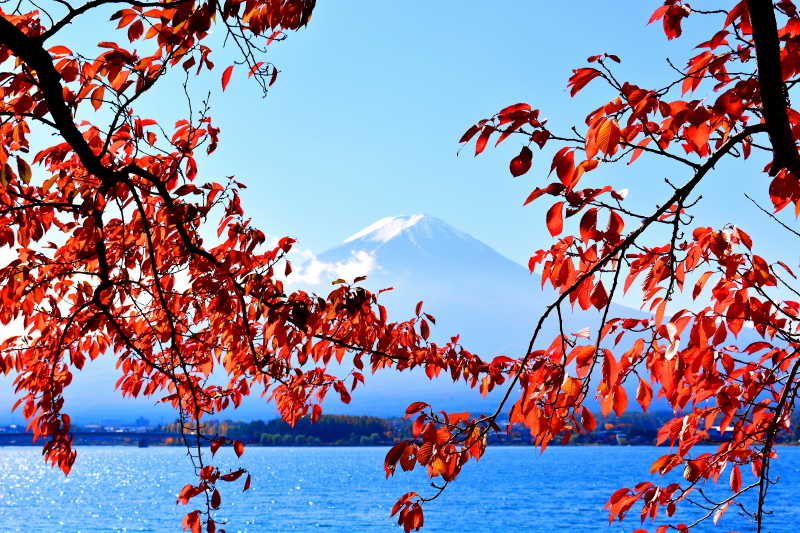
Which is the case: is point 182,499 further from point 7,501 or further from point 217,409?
point 7,501

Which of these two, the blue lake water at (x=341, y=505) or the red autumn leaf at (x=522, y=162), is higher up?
the red autumn leaf at (x=522, y=162)

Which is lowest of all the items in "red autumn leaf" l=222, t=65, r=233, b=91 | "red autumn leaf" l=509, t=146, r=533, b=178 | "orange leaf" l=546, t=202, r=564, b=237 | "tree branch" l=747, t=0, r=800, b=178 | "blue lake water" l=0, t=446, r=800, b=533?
"blue lake water" l=0, t=446, r=800, b=533

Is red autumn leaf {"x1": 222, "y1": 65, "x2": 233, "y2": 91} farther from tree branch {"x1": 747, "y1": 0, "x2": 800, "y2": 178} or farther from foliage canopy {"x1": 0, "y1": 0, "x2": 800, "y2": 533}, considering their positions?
tree branch {"x1": 747, "y1": 0, "x2": 800, "y2": 178}

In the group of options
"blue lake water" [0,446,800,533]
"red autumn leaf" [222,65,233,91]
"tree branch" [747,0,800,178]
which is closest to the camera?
"tree branch" [747,0,800,178]

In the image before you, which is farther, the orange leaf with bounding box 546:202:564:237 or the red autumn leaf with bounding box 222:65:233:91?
the red autumn leaf with bounding box 222:65:233:91

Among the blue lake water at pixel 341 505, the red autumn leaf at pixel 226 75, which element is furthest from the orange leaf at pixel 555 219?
the blue lake water at pixel 341 505

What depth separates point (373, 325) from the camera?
15.2 ft

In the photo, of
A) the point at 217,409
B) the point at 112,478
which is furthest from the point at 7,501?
the point at 217,409

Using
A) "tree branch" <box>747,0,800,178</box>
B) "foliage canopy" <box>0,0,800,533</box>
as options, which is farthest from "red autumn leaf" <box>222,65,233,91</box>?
"tree branch" <box>747,0,800,178</box>

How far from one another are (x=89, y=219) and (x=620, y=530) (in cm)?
6392

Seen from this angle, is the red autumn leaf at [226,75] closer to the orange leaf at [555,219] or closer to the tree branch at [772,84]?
the orange leaf at [555,219]

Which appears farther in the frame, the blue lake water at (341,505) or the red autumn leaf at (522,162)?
the blue lake water at (341,505)

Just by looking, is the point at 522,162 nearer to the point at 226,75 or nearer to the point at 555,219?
the point at 555,219

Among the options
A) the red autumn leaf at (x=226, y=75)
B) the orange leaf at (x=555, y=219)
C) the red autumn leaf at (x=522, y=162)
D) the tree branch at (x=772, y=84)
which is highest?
the red autumn leaf at (x=226, y=75)
